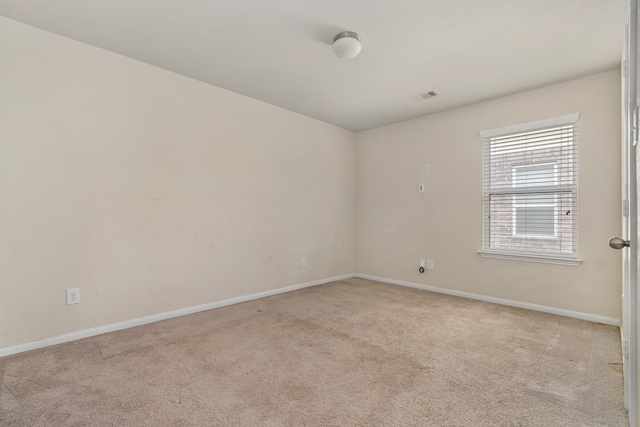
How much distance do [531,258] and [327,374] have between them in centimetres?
273

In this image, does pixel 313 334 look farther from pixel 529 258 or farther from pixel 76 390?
pixel 529 258

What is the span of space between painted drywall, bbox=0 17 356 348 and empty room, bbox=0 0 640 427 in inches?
0.6

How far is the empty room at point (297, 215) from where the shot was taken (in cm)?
176

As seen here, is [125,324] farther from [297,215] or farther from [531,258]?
[531,258]

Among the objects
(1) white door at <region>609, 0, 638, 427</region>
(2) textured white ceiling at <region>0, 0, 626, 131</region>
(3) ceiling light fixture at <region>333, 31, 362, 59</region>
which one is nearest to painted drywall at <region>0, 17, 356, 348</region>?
(2) textured white ceiling at <region>0, 0, 626, 131</region>

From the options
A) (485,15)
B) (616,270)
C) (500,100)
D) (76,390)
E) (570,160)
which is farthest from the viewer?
(500,100)

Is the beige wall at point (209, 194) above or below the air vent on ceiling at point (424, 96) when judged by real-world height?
below

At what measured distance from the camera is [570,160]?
3148 millimetres

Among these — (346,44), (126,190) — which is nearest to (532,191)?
(346,44)

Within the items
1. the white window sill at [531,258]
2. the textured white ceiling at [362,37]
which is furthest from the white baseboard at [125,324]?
the white window sill at [531,258]

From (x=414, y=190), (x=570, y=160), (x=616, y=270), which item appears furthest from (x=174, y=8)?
(x=616, y=270)

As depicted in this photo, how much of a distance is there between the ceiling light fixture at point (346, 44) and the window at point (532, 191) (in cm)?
216

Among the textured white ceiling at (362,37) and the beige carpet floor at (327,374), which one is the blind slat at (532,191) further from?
the beige carpet floor at (327,374)

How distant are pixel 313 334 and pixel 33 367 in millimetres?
1939
